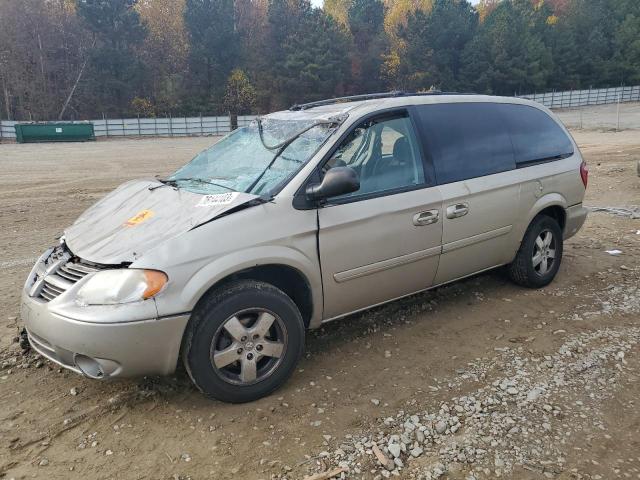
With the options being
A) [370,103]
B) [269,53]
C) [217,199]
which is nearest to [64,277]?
[217,199]

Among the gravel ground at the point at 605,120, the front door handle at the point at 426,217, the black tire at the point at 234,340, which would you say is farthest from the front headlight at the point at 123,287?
the gravel ground at the point at 605,120

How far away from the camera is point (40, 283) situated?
319 centimetres

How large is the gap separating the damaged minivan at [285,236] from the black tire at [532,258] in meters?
0.02

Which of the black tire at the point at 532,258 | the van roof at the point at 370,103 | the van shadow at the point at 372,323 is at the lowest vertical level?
the van shadow at the point at 372,323

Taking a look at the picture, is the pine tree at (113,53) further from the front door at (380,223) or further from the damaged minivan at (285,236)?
the front door at (380,223)

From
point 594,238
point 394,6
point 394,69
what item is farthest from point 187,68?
point 594,238

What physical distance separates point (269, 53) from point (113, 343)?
59.2 m

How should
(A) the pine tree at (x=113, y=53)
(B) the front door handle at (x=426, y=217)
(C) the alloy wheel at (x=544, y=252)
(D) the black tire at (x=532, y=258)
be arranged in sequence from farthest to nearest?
(A) the pine tree at (x=113, y=53) → (C) the alloy wheel at (x=544, y=252) → (D) the black tire at (x=532, y=258) → (B) the front door handle at (x=426, y=217)

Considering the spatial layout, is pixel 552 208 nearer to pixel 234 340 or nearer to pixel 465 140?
pixel 465 140

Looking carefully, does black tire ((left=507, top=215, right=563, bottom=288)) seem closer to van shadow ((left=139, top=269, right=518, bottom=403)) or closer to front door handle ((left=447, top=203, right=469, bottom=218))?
van shadow ((left=139, top=269, right=518, bottom=403))

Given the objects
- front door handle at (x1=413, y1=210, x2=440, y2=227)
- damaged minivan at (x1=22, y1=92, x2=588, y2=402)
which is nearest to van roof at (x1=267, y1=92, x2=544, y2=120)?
damaged minivan at (x1=22, y1=92, x2=588, y2=402)

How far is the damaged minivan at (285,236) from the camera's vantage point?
291 cm

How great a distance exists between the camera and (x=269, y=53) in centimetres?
5806

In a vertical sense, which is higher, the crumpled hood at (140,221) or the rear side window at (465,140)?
the rear side window at (465,140)
